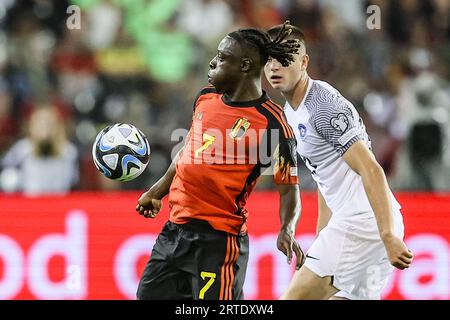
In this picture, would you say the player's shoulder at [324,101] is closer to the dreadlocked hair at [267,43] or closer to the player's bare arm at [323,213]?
the dreadlocked hair at [267,43]

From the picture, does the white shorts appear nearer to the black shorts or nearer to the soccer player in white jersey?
the soccer player in white jersey

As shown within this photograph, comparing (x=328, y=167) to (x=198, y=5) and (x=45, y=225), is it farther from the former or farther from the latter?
(x=198, y=5)

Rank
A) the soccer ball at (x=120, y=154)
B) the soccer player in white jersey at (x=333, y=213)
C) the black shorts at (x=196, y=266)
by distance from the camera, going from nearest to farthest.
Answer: the black shorts at (x=196, y=266)
the soccer ball at (x=120, y=154)
the soccer player in white jersey at (x=333, y=213)

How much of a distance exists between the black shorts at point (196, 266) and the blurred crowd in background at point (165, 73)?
3819 mm

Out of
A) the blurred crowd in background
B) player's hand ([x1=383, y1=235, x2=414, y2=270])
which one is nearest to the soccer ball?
player's hand ([x1=383, y1=235, x2=414, y2=270])

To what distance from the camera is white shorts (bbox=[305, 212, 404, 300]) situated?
598 centimetres

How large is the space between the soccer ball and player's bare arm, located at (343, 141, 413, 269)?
1207 mm

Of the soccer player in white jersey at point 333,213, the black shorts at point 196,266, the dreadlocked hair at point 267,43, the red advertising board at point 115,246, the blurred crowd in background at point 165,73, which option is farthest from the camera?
the blurred crowd in background at point 165,73

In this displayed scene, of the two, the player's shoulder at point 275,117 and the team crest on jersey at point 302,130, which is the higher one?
the player's shoulder at point 275,117

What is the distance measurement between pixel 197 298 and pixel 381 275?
1214 millimetres

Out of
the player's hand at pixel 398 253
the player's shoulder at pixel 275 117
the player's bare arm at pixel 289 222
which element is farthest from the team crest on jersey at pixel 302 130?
the player's hand at pixel 398 253

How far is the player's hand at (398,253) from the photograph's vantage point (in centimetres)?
503

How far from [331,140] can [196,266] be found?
1056 mm

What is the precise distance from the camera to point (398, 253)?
505cm
